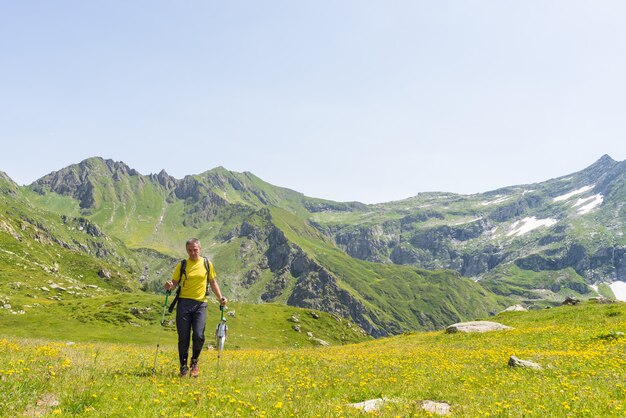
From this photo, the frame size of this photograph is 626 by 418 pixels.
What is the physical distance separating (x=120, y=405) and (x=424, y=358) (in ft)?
49.0

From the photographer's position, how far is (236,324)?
120 m

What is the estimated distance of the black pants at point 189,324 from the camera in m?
12.2

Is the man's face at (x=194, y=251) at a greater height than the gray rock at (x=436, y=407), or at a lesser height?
greater

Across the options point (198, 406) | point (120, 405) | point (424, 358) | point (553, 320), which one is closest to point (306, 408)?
point (198, 406)

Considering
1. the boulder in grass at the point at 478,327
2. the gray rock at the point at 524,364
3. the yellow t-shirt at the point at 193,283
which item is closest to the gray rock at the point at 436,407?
the gray rock at the point at 524,364

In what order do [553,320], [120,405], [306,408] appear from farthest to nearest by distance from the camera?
1. [553,320]
2. [306,408]
3. [120,405]

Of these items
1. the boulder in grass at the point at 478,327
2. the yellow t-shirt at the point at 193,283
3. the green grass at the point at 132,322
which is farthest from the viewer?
the green grass at the point at 132,322

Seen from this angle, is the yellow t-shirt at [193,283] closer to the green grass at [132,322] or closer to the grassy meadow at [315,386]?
the grassy meadow at [315,386]

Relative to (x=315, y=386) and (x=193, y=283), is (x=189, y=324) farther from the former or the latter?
(x=315, y=386)

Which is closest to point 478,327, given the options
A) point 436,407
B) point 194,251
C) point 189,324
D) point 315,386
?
point 436,407

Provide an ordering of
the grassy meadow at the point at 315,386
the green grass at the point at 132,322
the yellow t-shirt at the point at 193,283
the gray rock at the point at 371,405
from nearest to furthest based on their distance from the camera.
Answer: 1. the grassy meadow at the point at 315,386
2. the gray rock at the point at 371,405
3. the yellow t-shirt at the point at 193,283
4. the green grass at the point at 132,322

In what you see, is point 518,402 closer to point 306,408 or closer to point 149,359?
point 306,408

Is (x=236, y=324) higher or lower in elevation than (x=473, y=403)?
lower

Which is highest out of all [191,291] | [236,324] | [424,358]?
[191,291]
